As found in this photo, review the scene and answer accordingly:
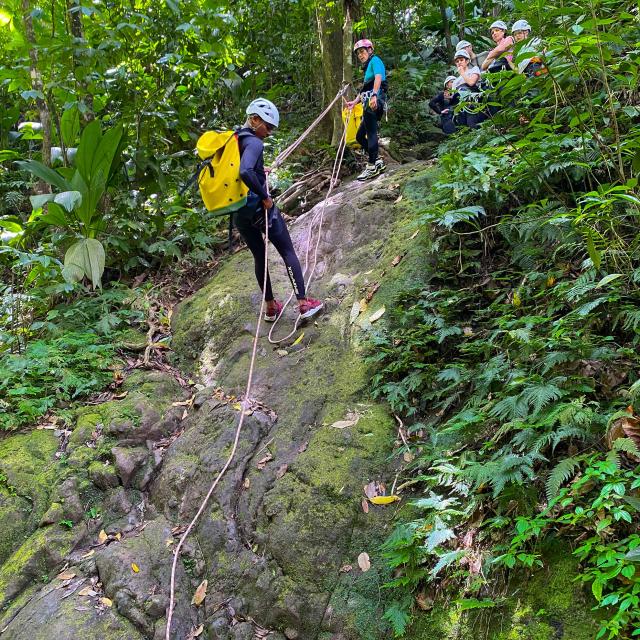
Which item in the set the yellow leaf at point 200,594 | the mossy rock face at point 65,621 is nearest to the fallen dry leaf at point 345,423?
the yellow leaf at point 200,594

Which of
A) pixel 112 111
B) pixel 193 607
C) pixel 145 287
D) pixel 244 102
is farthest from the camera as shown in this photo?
pixel 244 102

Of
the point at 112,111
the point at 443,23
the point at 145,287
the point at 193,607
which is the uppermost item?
the point at 112,111

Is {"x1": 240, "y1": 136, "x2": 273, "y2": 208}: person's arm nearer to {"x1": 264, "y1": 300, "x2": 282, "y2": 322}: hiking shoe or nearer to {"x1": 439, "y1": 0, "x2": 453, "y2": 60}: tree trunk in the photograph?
{"x1": 264, "y1": 300, "x2": 282, "y2": 322}: hiking shoe

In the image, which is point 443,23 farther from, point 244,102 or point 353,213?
point 353,213

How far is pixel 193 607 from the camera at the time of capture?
3.30 metres

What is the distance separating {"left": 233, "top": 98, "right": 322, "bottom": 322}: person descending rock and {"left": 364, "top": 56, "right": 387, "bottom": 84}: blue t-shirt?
2.52 metres

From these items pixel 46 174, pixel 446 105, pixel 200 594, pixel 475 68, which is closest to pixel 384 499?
pixel 200 594

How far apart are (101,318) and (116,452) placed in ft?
6.74

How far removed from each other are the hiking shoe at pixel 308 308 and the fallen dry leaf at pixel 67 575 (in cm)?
278

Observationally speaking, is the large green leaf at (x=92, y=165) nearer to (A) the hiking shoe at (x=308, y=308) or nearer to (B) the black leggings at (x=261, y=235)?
(B) the black leggings at (x=261, y=235)

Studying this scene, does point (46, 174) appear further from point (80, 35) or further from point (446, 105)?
point (446, 105)

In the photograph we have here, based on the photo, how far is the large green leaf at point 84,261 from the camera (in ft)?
18.8

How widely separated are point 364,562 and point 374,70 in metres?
5.77

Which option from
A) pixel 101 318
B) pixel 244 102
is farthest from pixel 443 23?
pixel 101 318
